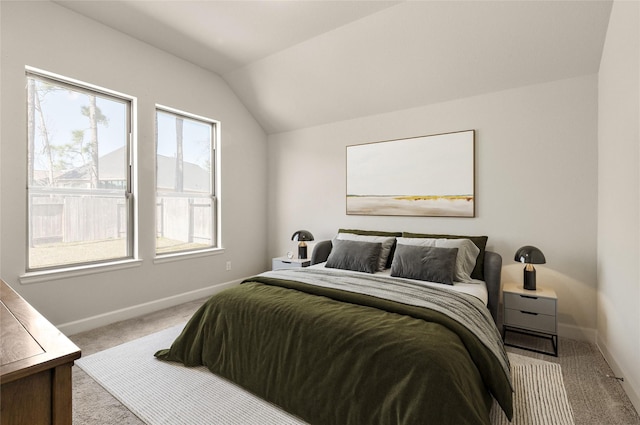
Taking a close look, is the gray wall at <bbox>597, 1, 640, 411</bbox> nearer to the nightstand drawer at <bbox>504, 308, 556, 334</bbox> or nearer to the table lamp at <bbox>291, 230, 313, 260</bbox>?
the nightstand drawer at <bbox>504, 308, 556, 334</bbox>

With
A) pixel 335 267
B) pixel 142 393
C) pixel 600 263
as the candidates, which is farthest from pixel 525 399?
pixel 142 393

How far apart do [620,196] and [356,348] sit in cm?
204

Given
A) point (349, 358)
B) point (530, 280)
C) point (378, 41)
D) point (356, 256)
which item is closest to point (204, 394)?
point (349, 358)

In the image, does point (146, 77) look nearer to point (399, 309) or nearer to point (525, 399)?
point (399, 309)

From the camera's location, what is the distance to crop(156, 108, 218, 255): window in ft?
12.1

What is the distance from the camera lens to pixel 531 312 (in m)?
2.67

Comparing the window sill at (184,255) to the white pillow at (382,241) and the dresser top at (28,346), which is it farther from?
the dresser top at (28,346)

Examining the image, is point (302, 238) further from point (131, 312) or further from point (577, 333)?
point (577, 333)

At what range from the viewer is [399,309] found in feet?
6.13

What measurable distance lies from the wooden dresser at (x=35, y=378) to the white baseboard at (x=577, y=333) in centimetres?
365

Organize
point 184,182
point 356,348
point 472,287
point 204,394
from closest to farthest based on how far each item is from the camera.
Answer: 1. point 356,348
2. point 204,394
3. point 472,287
4. point 184,182

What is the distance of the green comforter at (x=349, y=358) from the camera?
56.4 inches

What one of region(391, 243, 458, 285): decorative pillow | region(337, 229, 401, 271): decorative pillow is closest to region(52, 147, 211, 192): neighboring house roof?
region(337, 229, 401, 271): decorative pillow

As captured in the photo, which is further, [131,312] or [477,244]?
[131,312]
